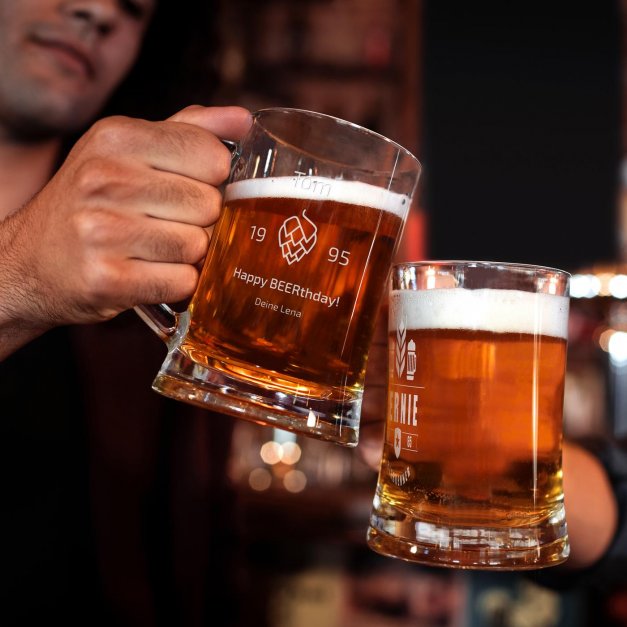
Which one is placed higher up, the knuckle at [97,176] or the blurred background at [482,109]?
the blurred background at [482,109]

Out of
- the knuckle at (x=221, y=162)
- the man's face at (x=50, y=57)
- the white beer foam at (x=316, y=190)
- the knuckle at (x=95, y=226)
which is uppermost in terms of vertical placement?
the man's face at (x=50, y=57)

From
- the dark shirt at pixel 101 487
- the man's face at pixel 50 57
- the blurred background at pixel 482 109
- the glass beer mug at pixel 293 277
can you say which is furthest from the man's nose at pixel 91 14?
the blurred background at pixel 482 109

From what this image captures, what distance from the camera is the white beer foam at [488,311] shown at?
833 mm

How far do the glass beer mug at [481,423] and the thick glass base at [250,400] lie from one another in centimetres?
9

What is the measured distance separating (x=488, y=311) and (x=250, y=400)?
0.29 metres

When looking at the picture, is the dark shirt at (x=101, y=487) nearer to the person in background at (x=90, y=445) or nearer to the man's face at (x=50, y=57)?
the person in background at (x=90, y=445)

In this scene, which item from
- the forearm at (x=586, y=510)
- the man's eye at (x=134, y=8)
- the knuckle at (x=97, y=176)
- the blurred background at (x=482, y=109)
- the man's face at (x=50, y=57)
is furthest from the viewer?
the blurred background at (x=482, y=109)

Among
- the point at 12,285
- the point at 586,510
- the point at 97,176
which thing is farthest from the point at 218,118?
the point at 586,510

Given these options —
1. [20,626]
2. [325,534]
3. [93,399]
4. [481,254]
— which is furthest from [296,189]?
[481,254]

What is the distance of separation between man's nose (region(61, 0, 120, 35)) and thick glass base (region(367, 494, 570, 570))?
4.21 feet

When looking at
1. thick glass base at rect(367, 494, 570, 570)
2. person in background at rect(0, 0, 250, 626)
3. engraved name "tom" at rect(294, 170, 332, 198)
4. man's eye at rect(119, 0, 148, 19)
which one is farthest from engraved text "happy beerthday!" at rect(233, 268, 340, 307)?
man's eye at rect(119, 0, 148, 19)

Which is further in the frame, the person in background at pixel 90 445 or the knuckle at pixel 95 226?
the person in background at pixel 90 445

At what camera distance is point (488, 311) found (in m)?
0.83

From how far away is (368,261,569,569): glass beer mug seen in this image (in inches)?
32.2
